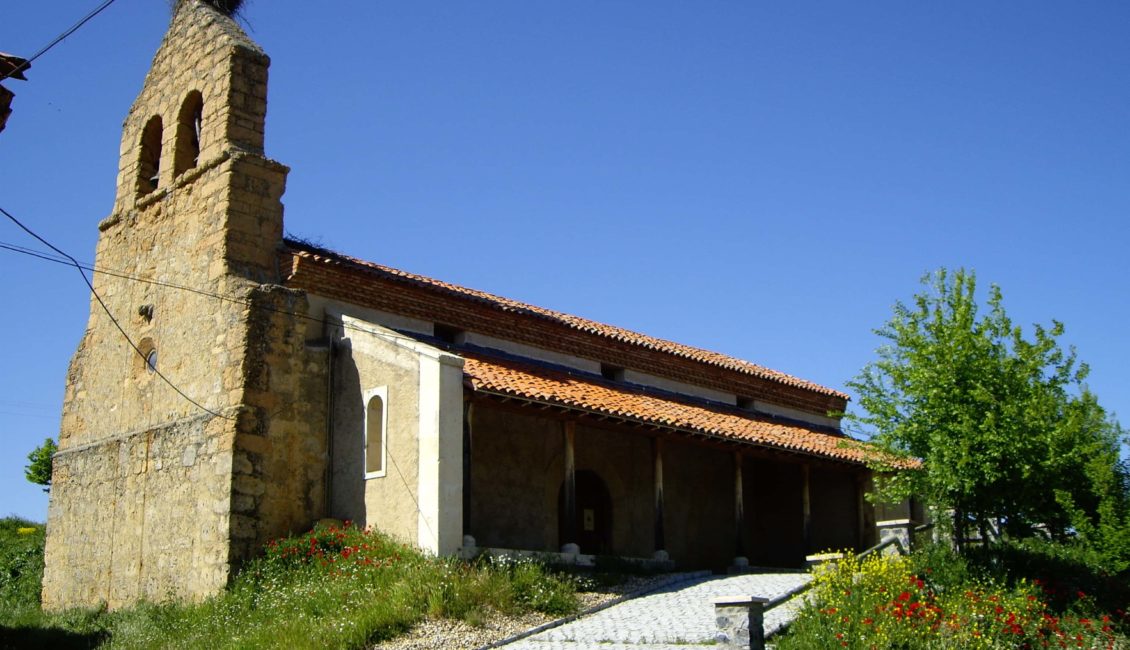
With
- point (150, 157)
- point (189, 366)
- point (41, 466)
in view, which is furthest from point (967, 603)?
point (41, 466)

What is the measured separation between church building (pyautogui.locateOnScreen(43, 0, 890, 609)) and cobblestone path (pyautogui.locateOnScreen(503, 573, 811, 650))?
2086mm

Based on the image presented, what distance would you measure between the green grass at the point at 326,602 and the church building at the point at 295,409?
0.60 meters

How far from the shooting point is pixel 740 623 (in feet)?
40.8

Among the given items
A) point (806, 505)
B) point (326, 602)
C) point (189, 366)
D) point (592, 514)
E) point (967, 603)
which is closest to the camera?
point (967, 603)

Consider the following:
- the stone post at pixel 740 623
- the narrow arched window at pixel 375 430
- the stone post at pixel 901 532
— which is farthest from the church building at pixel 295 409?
the stone post at pixel 740 623

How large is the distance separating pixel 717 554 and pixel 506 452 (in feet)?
20.1

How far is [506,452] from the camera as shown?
1958 centimetres

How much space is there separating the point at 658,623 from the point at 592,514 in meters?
7.02

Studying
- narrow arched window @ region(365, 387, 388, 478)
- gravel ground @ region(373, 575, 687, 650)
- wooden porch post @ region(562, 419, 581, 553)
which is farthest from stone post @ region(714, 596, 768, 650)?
narrow arched window @ region(365, 387, 388, 478)

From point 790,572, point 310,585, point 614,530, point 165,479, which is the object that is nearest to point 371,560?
point 310,585

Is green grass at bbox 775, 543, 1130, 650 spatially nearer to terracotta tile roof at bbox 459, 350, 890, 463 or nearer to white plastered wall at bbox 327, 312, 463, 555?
terracotta tile roof at bbox 459, 350, 890, 463

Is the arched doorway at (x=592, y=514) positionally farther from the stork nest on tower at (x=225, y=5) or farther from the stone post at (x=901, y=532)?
the stork nest on tower at (x=225, y=5)

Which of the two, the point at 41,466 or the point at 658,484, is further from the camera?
the point at 41,466

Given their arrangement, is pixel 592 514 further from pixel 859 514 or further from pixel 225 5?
pixel 225 5
